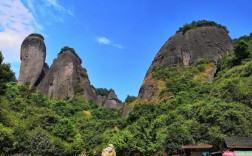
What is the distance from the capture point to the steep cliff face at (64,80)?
92562mm

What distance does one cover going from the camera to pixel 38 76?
9394 centimetres

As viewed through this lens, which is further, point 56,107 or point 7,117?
point 56,107

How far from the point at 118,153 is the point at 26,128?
41.6 ft

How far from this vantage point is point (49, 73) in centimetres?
9506

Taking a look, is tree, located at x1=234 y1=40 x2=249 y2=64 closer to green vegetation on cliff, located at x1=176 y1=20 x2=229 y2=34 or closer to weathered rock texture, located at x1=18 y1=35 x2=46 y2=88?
green vegetation on cliff, located at x1=176 y1=20 x2=229 y2=34

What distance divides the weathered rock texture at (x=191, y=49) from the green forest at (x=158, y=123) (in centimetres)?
702

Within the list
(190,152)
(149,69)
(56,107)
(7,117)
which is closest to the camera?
(190,152)

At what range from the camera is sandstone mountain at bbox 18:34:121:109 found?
3610 inches

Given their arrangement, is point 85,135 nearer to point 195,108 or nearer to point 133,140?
point 133,140

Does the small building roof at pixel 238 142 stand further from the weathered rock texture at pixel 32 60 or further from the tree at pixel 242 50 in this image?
the weathered rock texture at pixel 32 60

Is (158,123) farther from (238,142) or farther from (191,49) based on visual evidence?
(191,49)

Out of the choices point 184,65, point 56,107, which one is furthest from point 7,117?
point 184,65

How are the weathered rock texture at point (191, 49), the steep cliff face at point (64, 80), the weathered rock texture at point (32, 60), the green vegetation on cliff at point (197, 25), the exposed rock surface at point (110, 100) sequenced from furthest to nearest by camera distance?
the exposed rock surface at point (110, 100) → the steep cliff face at point (64, 80) → the weathered rock texture at point (32, 60) → the green vegetation on cliff at point (197, 25) → the weathered rock texture at point (191, 49)

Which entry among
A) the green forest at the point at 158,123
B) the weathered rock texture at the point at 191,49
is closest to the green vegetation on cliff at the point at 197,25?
the weathered rock texture at the point at 191,49
